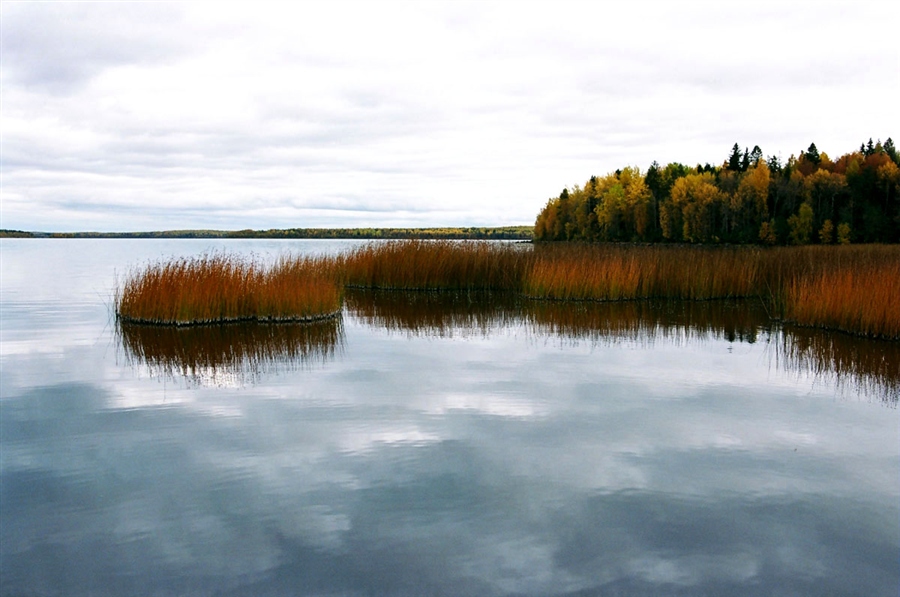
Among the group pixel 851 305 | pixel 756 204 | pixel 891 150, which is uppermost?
pixel 891 150

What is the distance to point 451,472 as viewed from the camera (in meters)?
4.69

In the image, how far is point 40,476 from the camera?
4.73 meters

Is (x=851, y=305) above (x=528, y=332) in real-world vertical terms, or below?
above

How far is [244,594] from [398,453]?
196 cm

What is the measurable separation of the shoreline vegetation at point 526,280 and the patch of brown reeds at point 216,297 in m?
0.02

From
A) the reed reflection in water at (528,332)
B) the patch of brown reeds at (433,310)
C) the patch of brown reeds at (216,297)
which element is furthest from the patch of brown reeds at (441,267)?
the patch of brown reeds at (216,297)

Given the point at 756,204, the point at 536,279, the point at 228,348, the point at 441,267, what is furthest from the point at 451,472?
the point at 756,204

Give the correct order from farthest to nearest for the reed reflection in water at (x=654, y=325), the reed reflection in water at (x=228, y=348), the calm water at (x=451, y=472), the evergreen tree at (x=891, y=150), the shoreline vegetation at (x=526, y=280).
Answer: the evergreen tree at (x=891, y=150), the shoreline vegetation at (x=526, y=280), the reed reflection in water at (x=654, y=325), the reed reflection in water at (x=228, y=348), the calm water at (x=451, y=472)

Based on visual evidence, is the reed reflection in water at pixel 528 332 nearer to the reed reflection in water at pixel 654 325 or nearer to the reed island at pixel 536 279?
the reed reflection in water at pixel 654 325

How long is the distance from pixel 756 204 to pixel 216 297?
40455mm

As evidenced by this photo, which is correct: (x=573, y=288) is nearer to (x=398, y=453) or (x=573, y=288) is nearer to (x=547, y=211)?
(x=398, y=453)

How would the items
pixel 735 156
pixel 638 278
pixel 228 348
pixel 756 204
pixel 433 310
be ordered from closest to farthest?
pixel 228 348
pixel 433 310
pixel 638 278
pixel 756 204
pixel 735 156

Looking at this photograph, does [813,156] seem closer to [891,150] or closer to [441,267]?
[891,150]

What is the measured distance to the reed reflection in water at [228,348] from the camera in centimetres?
821
